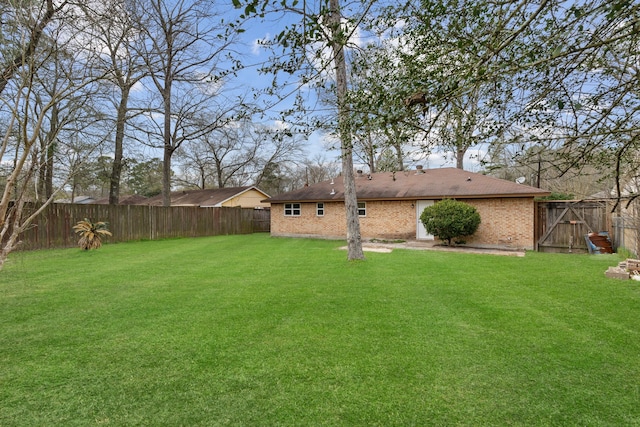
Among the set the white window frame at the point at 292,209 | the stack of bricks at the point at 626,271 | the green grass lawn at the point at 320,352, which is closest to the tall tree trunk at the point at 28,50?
the green grass lawn at the point at 320,352

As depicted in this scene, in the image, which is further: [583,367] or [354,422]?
[583,367]

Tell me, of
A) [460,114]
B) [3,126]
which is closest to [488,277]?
[460,114]

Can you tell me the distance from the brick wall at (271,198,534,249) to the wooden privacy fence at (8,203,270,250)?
12.7 feet

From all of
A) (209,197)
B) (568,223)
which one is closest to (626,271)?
(568,223)

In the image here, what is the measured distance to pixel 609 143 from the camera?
3693 millimetres

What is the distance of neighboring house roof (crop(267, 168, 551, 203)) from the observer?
43.0ft

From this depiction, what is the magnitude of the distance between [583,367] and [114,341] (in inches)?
189

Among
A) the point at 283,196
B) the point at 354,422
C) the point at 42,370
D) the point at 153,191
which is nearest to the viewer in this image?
the point at 354,422

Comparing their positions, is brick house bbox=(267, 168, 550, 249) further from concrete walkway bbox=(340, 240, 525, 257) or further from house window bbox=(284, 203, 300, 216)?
concrete walkway bbox=(340, 240, 525, 257)

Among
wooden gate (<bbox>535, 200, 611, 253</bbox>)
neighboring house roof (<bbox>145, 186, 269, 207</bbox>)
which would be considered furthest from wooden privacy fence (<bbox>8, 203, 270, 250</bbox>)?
wooden gate (<bbox>535, 200, 611, 253</bbox>)

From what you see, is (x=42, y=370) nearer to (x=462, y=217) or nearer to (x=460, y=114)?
(x=460, y=114)

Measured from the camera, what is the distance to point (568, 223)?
39.5ft

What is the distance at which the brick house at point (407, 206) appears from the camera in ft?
42.1

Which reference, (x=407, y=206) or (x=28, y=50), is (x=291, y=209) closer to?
(x=407, y=206)
